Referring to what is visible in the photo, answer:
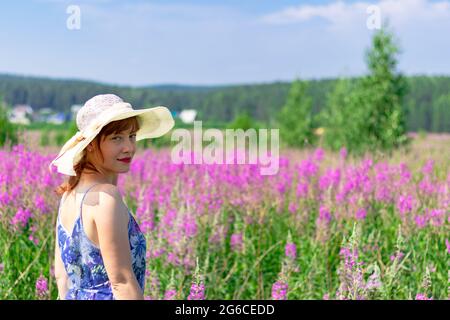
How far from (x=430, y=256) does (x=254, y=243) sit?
1.35 m

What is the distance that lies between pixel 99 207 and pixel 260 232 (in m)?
2.90

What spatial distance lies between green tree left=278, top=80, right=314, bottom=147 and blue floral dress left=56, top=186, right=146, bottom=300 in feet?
72.8

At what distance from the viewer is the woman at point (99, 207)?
189 centimetres

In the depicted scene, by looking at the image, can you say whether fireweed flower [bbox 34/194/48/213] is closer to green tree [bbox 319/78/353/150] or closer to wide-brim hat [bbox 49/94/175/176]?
wide-brim hat [bbox 49/94/175/176]

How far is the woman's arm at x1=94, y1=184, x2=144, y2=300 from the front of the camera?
1.86 m

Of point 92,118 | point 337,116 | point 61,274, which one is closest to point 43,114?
point 337,116

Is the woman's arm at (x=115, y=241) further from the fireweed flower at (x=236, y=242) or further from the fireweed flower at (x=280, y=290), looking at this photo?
the fireweed flower at (x=236, y=242)

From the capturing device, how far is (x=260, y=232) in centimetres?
467

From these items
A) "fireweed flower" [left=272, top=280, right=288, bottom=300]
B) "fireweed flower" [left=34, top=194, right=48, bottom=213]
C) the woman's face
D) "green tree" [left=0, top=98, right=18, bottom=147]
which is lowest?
"fireweed flower" [left=272, top=280, right=288, bottom=300]

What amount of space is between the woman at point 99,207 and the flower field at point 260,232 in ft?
3.71

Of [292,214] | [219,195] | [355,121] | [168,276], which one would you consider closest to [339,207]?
[292,214]

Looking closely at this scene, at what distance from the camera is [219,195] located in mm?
5074

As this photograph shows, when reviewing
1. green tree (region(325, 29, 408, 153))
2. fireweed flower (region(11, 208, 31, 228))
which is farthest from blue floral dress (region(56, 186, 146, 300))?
green tree (region(325, 29, 408, 153))

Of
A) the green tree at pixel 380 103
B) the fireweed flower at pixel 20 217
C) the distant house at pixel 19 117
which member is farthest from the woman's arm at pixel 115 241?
the green tree at pixel 380 103
